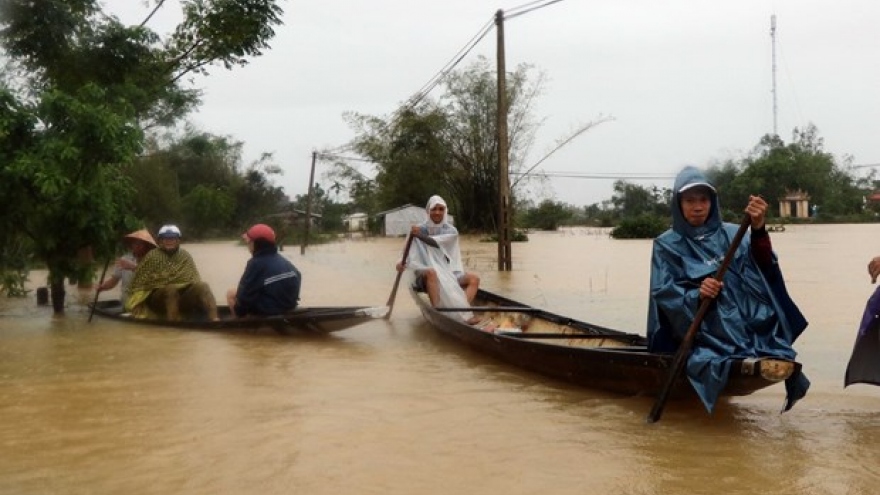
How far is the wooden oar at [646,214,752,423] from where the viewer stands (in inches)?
181

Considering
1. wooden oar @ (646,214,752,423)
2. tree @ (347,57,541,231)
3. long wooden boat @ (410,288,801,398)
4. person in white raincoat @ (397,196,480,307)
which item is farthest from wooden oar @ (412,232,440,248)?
tree @ (347,57,541,231)

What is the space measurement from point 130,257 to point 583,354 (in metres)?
6.42

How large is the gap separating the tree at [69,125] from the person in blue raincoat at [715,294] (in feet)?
19.6

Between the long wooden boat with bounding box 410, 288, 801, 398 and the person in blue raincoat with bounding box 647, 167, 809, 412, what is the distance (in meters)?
0.15

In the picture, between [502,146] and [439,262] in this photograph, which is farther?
[502,146]

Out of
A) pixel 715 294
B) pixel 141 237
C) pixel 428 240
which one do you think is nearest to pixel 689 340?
pixel 715 294

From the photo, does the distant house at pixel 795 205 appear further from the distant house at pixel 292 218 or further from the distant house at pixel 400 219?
the distant house at pixel 292 218

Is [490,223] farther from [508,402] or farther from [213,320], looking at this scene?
[508,402]

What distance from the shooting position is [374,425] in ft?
16.8

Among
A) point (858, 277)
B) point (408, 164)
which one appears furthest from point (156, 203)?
point (858, 277)

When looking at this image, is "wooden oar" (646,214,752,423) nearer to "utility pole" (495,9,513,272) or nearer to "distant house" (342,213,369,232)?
"utility pole" (495,9,513,272)

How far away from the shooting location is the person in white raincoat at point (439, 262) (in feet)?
28.7

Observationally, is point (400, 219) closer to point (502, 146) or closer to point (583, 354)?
point (502, 146)

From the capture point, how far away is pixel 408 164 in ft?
128
